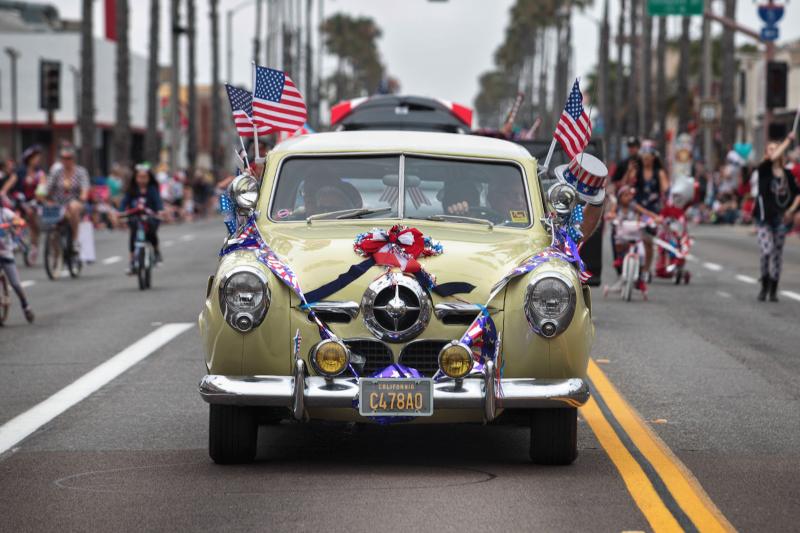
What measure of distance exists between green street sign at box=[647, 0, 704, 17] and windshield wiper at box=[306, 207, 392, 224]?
40.4 metres

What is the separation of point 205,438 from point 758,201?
38.5ft

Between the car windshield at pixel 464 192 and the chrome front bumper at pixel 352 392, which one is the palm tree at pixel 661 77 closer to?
the car windshield at pixel 464 192

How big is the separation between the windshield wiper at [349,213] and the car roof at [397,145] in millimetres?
401

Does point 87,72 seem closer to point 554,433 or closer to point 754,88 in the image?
point 554,433

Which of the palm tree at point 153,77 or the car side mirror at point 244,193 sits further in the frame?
the palm tree at point 153,77

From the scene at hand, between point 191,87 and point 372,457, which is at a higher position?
point 191,87

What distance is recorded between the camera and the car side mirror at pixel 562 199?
971 cm

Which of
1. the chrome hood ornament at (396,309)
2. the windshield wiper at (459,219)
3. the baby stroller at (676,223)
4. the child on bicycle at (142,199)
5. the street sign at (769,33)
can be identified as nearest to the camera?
the chrome hood ornament at (396,309)

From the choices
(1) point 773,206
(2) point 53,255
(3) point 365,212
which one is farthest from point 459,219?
(2) point 53,255

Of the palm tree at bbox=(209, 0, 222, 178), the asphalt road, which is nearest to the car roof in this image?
the asphalt road

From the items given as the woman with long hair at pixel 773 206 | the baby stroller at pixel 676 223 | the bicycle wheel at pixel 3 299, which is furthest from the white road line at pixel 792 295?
the bicycle wheel at pixel 3 299

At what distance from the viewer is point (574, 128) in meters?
10.3

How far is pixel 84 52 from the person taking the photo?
49.8m

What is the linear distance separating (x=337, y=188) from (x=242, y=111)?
1.98 meters
